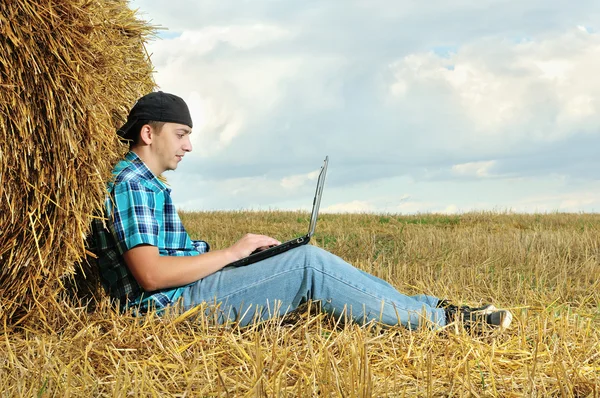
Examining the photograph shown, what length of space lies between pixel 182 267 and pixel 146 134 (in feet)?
2.82

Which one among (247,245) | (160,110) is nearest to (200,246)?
(247,245)

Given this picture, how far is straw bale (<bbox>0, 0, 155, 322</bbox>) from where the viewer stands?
10.7ft

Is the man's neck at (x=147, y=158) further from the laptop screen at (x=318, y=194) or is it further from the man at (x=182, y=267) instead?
the laptop screen at (x=318, y=194)

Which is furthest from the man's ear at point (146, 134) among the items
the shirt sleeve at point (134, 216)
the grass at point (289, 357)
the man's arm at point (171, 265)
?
the grass at point (289, 357)

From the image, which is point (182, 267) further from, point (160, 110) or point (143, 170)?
point (160, 110)

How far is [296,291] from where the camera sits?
365 cm

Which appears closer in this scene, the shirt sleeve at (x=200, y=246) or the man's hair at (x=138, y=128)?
the man's hair at (x=138, y=128)

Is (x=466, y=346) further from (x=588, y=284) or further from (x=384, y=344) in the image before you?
(x=588, y=284)

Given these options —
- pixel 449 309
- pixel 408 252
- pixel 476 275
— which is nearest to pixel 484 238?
pixel 408 252

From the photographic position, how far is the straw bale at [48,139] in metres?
3.27

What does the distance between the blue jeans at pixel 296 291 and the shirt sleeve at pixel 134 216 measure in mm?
463

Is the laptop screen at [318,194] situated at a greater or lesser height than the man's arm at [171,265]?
greater

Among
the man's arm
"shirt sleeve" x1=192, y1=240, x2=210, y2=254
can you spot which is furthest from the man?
"shirt sleeve" x1=192, y1=240, x2=210, y2=254

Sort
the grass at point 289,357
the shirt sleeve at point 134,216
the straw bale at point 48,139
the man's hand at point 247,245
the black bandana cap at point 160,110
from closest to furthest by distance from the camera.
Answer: the grass at point 289,357 → the straw bale at point 48,139 → the shirt sleeve at point 134,216 → the man's hand at point 247,245 → the black bandana cap at point 160,110
